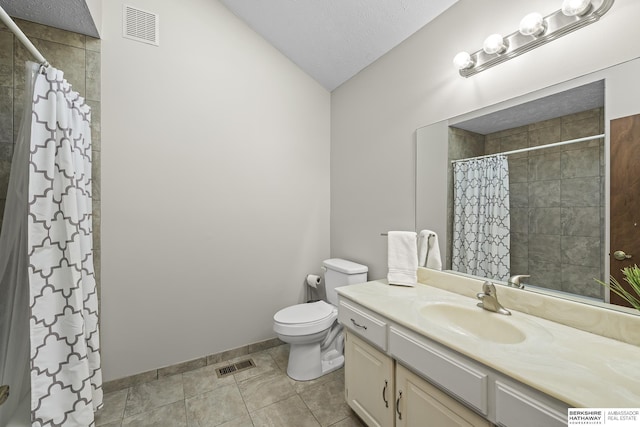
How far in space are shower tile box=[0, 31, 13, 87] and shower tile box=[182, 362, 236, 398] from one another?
2.17 meters

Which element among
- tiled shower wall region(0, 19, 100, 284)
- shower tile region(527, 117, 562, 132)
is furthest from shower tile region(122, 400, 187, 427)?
shower tile region(527, 117, 562, 132)

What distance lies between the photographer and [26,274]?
3.84ft

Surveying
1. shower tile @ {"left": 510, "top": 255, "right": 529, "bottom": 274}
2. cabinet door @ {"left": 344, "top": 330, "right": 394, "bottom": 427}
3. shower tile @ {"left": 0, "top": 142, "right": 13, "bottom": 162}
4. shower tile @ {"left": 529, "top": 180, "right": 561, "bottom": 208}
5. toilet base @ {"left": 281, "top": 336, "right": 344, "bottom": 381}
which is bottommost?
toilet base @ {"left": 281, "top": 336, "right": 344, "bottom": 381}

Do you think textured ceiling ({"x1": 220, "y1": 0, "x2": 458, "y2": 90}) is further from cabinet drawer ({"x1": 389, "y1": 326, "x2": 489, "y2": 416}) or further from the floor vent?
the floor vent

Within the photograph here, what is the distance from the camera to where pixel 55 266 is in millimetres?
1143

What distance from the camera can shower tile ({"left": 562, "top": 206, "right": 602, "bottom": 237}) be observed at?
41.6 inches

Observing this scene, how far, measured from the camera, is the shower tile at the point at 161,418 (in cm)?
152

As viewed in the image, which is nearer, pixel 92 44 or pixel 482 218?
pixel 482 218

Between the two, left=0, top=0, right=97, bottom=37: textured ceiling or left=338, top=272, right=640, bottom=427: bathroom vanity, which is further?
left=0, top=0, right=97, bottom=37: textured ceiling

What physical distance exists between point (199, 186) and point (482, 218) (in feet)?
6.41

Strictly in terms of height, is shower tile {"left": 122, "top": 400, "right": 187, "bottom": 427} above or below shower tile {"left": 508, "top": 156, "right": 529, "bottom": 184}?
below

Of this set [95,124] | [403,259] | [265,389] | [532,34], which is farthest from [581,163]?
[95,124]

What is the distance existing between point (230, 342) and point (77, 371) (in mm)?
1135

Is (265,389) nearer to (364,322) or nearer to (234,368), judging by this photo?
(234,368)
